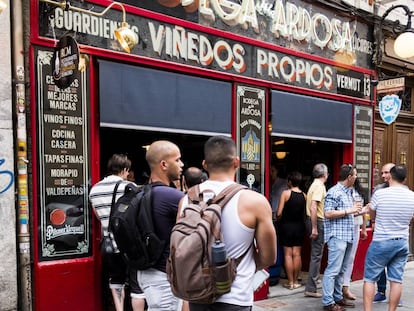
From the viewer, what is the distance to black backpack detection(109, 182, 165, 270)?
126 inches

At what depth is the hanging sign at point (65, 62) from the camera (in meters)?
4.08

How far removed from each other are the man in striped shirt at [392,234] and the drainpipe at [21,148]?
140 inches

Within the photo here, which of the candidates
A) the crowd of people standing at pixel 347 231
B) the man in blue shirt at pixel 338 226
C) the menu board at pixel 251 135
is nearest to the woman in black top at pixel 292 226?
the crowd of people standing at pixel 347 231

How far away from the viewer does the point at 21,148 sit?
4.31m

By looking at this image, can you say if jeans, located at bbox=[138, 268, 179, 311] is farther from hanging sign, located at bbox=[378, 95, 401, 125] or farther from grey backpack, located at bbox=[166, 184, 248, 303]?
hanging sign, located at bbox=[378, 95, 401, 125]

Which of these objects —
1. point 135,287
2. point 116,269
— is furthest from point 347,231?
point 135,287

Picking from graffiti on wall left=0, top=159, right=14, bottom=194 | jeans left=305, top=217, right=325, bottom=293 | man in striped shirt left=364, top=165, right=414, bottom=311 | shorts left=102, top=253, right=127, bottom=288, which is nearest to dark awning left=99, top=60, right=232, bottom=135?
graffiti on wall left=0, top=159, right=14, bottom=194

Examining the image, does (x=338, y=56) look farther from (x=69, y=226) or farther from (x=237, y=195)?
(x=237, y=195)

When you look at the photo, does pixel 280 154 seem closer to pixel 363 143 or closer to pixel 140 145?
pixel 363 143

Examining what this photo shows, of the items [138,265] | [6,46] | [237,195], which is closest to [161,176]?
[138,265]

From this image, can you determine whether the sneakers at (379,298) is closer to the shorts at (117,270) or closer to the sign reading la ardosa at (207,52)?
the sign reading la ardosa at (207,52)

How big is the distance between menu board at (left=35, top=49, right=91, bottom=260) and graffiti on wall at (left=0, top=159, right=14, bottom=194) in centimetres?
26

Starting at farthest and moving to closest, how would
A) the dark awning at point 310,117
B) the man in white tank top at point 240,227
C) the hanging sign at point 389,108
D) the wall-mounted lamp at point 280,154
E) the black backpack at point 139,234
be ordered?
1. the wall-mounted lamp at point 280,154
2. the hanging sign at point 389,108
3. the dark awning at point 310,117
4. the black backpack at point 139,234
5. the man in white tank top at point 240,227

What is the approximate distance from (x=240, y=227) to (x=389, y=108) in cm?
625
